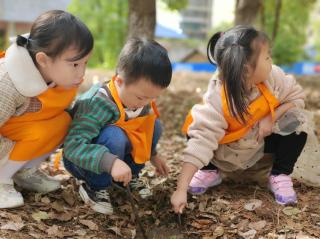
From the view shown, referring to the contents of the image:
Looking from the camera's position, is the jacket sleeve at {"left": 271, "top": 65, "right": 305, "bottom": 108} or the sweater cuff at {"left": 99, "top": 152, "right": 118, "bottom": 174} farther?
the jacket sleeve at {"left": 271, "top": 65, "right": 305, "bottom": 108}

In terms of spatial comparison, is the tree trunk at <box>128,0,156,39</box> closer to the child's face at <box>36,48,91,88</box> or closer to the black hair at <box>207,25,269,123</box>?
the black hair at <box>207,25,269,123</box>

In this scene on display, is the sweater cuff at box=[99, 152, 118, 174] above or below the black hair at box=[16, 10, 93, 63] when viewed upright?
below

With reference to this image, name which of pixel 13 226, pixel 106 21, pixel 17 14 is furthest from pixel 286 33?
pixel 13 226

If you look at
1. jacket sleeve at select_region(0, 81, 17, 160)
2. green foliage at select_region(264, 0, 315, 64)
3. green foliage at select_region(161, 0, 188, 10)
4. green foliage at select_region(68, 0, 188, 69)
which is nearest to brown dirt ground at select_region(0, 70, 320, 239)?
jacket sleeve at select_region(0, 81, 17, 160)

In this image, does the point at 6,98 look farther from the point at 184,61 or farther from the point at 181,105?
the point at 184,61

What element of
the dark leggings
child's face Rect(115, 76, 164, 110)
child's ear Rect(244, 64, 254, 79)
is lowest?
the dark leggings

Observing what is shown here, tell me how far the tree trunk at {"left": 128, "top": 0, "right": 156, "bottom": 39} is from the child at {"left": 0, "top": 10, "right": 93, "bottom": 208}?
9.44 feet

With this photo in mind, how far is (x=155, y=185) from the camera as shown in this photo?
2.65 meters

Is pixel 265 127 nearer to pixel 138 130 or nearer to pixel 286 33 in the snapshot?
pixel 138 130

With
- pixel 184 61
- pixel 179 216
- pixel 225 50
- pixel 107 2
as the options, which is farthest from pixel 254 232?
pixel 184 61

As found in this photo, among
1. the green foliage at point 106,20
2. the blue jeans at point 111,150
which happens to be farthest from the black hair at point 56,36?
the green foliage at point 106,20

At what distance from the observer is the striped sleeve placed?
2.02 metres

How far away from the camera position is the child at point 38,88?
6.63 feet

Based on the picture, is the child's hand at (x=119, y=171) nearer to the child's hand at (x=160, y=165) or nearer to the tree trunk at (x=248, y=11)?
the child's hand at (x=160, y=165)
